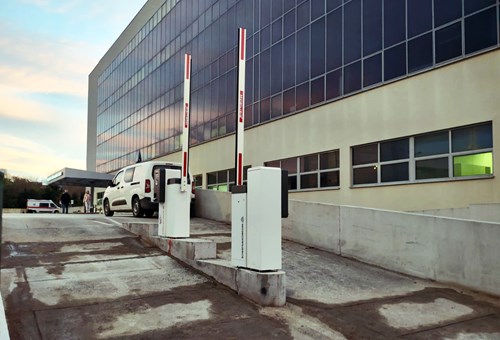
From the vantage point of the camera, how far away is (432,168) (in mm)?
12781

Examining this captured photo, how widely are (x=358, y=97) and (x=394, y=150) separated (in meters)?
2.42

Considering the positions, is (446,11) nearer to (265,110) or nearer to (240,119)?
(240,119)

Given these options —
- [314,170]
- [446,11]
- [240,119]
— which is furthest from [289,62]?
[240,119]

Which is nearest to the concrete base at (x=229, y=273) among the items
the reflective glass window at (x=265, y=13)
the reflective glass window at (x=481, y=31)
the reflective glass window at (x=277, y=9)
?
the reflective glass window at (x=481, y=31)

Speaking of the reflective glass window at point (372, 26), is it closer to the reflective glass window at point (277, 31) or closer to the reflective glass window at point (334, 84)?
the reflective glass window at point (334, 84)

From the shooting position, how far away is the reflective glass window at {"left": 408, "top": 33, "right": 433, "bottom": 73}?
43.0ft

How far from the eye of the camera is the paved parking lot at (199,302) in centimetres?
507

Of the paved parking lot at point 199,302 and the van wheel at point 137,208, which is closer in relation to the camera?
the paved parking lot at point 199,302

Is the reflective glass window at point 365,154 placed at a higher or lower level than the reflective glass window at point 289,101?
lower

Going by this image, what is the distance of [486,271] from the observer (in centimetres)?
722

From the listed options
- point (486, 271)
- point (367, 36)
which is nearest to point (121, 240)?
point (486, 271)

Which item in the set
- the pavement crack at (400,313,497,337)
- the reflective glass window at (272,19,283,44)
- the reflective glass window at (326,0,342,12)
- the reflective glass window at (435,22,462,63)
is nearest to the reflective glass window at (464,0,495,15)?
the reflective glass window at (435,22,462,63)

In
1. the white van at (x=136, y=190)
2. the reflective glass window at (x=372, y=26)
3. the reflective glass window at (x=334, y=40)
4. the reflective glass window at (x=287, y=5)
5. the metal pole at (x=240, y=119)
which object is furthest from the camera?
the reflective glass window at (x=287, y=5)

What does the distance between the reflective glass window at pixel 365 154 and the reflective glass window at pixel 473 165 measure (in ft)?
9.75
